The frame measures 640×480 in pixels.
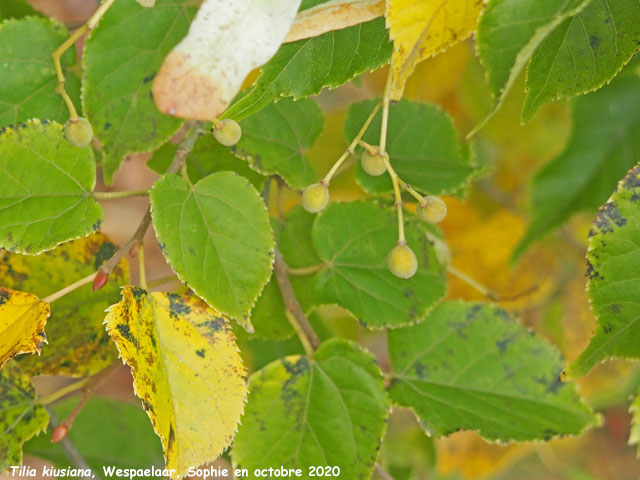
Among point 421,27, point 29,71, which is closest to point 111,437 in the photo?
A: point 29,71

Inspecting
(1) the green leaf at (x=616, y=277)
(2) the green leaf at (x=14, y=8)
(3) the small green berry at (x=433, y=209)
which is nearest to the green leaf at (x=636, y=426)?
(1) the green leaf at (x=616, y=277)

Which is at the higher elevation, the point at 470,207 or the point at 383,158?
the point at 383,158

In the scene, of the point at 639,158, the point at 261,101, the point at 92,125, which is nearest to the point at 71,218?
the point at 92,125

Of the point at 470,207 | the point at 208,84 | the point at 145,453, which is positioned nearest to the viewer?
the point at 208,84

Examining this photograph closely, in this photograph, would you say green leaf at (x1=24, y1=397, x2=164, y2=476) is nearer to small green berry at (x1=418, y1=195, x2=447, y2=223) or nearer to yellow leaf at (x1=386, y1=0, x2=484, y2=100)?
small green berry at (x1=418, y1=195, x2=447, y2=223)

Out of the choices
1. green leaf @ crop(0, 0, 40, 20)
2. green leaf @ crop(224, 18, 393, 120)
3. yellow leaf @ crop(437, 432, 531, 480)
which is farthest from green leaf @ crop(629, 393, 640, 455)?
yellow leaf @ crop(437, 432, 531, 480)

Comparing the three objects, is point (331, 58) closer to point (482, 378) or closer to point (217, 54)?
point (217, 54)

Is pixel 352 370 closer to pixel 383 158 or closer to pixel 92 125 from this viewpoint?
pixel 383 158
